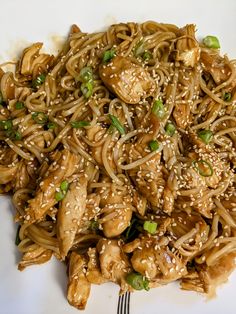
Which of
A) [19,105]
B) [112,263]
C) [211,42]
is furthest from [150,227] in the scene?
[211,42]

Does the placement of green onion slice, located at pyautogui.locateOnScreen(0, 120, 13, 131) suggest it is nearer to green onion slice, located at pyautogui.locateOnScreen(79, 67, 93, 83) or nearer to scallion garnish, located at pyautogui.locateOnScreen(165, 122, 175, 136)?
green onion slice, located at pyautogui.locateOnScreen(79, 67, 93, 83)

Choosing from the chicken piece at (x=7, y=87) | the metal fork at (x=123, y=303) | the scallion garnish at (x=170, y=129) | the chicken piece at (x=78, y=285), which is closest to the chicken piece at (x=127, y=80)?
the scallion garnish at (x=170, y=129)

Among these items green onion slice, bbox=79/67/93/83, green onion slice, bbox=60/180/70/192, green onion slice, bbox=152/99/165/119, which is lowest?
green onion slice, bbox=60/180/70/192

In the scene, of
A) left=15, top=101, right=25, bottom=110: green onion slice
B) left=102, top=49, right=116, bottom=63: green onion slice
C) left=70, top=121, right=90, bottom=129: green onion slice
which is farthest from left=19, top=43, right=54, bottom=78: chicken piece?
left=70, top=121, right=90, bottom=129: green onion slice

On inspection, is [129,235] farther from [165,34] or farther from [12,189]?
[165,34]

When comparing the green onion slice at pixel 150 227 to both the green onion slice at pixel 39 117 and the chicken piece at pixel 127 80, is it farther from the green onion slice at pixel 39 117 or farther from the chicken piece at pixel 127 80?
the green onion slice at pixel 39 117

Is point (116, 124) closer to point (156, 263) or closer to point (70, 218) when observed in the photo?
point (70, 218)
